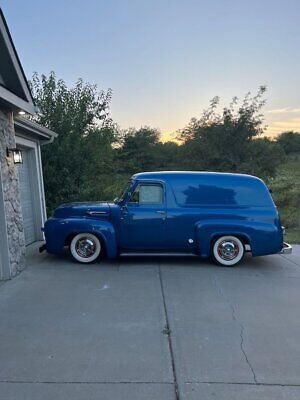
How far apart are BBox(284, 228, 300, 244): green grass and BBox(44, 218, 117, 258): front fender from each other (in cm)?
691

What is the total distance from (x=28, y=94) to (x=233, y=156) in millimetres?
15201

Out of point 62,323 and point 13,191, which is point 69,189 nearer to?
point 13,191

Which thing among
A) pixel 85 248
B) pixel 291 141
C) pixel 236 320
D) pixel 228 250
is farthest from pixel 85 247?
pixel 291 141

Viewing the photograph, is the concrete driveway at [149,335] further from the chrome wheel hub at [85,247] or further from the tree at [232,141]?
the tree at [232,141]

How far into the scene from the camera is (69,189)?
13.1 m

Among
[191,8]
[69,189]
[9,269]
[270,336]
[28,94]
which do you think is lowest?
[270,336]

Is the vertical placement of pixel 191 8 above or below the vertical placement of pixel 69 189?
above

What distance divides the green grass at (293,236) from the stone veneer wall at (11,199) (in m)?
8.64

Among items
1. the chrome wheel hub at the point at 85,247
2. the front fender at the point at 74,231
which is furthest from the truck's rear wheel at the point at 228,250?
the chrome wheel hub at the point at 85,247

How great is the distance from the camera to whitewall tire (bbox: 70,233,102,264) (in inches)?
301

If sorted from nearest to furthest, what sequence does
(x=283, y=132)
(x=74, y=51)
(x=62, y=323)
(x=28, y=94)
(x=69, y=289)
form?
(x=62, y=323) → (x=69, y=289) → (x=28, y=94) → (x=74, y=51) → (x=283, y=132)

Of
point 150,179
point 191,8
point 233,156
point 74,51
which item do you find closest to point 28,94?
point 150,179

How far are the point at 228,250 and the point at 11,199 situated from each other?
4.39 m

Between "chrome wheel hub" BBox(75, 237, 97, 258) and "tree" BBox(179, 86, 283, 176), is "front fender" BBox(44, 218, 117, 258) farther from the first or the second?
"tree" BBox(179, 86, 283, 176)
